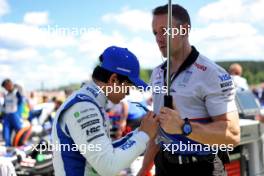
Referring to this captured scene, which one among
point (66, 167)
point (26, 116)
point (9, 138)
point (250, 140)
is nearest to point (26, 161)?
point (250, 140)

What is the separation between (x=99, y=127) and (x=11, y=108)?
28.9 ft

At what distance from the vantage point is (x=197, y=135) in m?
2.23

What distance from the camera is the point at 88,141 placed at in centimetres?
197

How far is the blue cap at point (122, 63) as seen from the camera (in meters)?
2.13

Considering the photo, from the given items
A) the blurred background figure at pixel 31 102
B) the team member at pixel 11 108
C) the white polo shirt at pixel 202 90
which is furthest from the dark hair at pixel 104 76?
the blurred background figure at pixel 31 102

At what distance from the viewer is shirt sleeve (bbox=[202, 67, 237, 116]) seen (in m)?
2.32

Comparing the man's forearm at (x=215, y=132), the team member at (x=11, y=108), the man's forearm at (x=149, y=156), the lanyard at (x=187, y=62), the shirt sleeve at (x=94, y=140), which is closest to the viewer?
the shirt sleeve at (x=94, y=140)

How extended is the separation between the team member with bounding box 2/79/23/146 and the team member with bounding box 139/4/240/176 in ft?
26.6

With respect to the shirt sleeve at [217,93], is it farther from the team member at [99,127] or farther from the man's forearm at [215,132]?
the team member at [99,127]

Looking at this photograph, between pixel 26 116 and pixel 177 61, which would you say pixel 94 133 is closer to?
pixel 177 61

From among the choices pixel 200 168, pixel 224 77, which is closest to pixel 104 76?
pixel 224 77

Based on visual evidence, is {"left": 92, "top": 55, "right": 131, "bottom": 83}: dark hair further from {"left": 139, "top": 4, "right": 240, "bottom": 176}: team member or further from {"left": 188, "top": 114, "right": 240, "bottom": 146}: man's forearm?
{"left": 188, "top": 114, "right": 240, "bottom": 146}: man's forearm

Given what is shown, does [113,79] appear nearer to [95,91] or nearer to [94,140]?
[95,91]

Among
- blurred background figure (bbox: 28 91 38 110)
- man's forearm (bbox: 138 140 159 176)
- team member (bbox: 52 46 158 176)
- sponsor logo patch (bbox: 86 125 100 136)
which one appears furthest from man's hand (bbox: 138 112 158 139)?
blurred background figure (bbox: 28 91 38 110)
